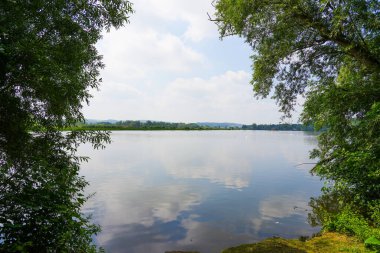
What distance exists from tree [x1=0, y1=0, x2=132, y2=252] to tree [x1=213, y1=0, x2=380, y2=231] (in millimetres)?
7946

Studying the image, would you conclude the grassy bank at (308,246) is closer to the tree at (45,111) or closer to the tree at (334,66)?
the tree at (334,66)

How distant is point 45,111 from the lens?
11.0m

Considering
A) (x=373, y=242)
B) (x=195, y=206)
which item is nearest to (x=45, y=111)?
(x=373, y=242)

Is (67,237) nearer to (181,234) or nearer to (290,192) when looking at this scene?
(181,234)

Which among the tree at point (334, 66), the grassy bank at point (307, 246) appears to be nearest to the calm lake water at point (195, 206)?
the grassy bank at point (307, 246)

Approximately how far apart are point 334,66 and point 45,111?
1718 cm

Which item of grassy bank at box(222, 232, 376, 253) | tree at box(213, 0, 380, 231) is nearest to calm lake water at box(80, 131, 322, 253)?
grassy bank at box(222, 232, 376, 253)

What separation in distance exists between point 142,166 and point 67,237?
36.7 m

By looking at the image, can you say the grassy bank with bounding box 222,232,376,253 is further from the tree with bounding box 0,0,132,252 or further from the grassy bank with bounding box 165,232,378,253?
the tree with bounding box 0,0,132,252

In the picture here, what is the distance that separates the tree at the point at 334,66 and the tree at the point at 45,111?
26.1ft

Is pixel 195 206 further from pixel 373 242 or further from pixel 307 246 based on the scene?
pixel 373 242

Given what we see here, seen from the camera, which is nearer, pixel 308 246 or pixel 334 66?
pixel 308 246

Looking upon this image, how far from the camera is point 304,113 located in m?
16.4

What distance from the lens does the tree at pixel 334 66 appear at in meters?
12.1
